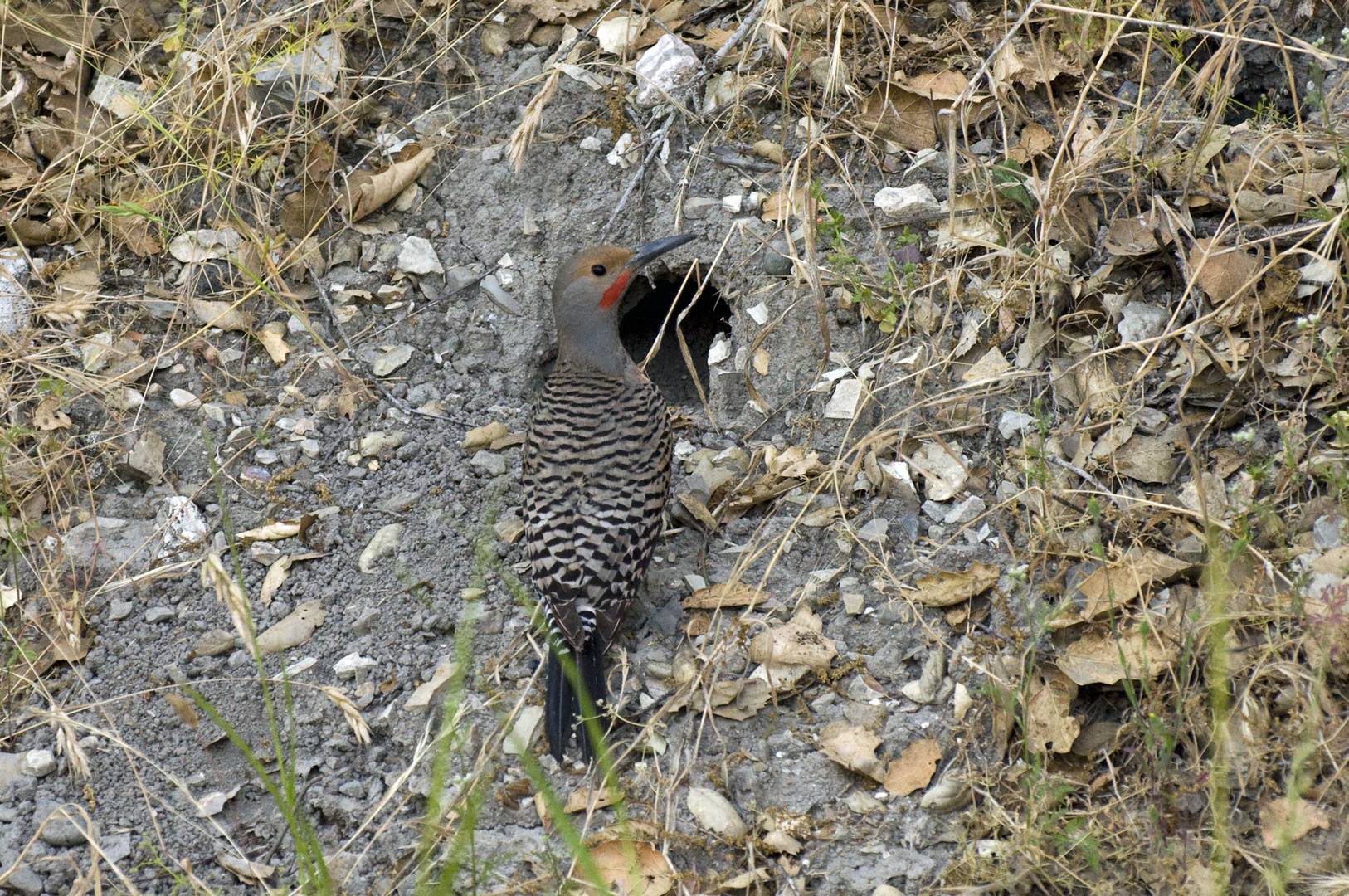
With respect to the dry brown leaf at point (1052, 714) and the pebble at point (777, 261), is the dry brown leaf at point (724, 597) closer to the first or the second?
the dry brown leaf at point (1052, 714)

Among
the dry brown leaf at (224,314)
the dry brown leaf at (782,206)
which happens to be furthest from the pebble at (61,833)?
the dry brown leaf at (782,206)

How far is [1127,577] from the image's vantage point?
3.09m

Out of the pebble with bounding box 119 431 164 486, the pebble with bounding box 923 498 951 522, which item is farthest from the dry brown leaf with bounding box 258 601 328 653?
the pebble with bounding box 923 498 951 522

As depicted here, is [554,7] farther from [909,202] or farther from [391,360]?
[909,202]

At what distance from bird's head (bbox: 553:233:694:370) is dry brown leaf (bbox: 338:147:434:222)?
35.7 inches

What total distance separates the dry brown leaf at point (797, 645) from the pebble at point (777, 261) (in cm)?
140

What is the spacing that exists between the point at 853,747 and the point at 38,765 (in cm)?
230

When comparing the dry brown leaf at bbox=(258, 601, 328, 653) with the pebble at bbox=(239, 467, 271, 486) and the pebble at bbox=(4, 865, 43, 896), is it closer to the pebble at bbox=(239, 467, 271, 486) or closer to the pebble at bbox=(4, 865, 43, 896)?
the pebble at bbox=(239, 467, 271, 486)

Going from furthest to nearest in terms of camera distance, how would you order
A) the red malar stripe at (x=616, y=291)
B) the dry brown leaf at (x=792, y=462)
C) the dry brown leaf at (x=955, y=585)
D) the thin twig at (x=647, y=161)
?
1. the thin twig at (x=647, y=161)
2. the red malar stripe at (x=616, y=291)
3. the dry brown leaf at (x=792, y=462)
4. the dry brown leaf at (x=955, y=585)

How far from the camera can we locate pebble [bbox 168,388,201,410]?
4234 millimetres

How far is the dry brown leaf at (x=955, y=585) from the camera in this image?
3.28m

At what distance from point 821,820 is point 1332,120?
2.59 m

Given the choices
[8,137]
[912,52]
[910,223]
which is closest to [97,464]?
[8,137]

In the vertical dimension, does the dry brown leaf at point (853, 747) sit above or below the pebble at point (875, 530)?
below
